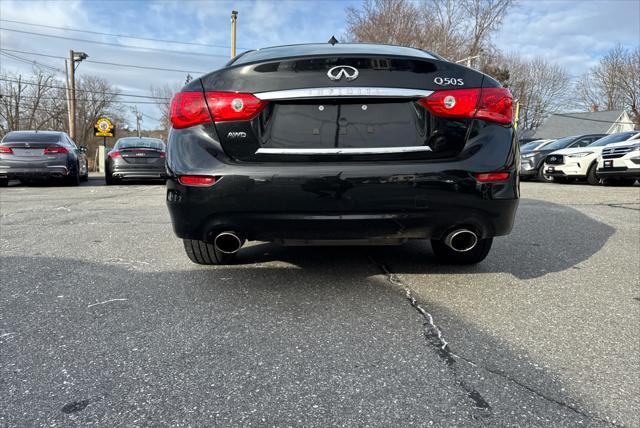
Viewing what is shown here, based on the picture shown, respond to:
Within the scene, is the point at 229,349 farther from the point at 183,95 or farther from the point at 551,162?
the point at 551,162

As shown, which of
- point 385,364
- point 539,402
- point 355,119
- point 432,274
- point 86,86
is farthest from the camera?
point 86,86

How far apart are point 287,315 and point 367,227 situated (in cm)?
63

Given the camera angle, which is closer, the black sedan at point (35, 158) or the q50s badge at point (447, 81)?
the q50s badge at point (447, 81)

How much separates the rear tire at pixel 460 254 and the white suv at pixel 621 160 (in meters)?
9.80

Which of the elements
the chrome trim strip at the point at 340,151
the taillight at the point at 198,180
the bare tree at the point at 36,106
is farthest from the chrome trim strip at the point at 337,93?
the bare tree at the point at 36,106

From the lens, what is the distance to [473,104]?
2545mm

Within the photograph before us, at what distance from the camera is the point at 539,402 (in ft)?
5.65

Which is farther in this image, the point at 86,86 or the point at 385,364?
the point at 86,86

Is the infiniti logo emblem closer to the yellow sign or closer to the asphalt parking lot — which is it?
the asphalt parking lot

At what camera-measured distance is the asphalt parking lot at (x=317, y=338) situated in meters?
1.67

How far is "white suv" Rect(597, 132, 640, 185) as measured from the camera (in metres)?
11.0

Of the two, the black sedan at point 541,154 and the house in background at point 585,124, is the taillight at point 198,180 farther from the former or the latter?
the house in background at point 585,124

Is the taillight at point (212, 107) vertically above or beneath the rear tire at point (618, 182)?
above

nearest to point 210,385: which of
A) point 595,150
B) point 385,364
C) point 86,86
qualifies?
point 385,364
